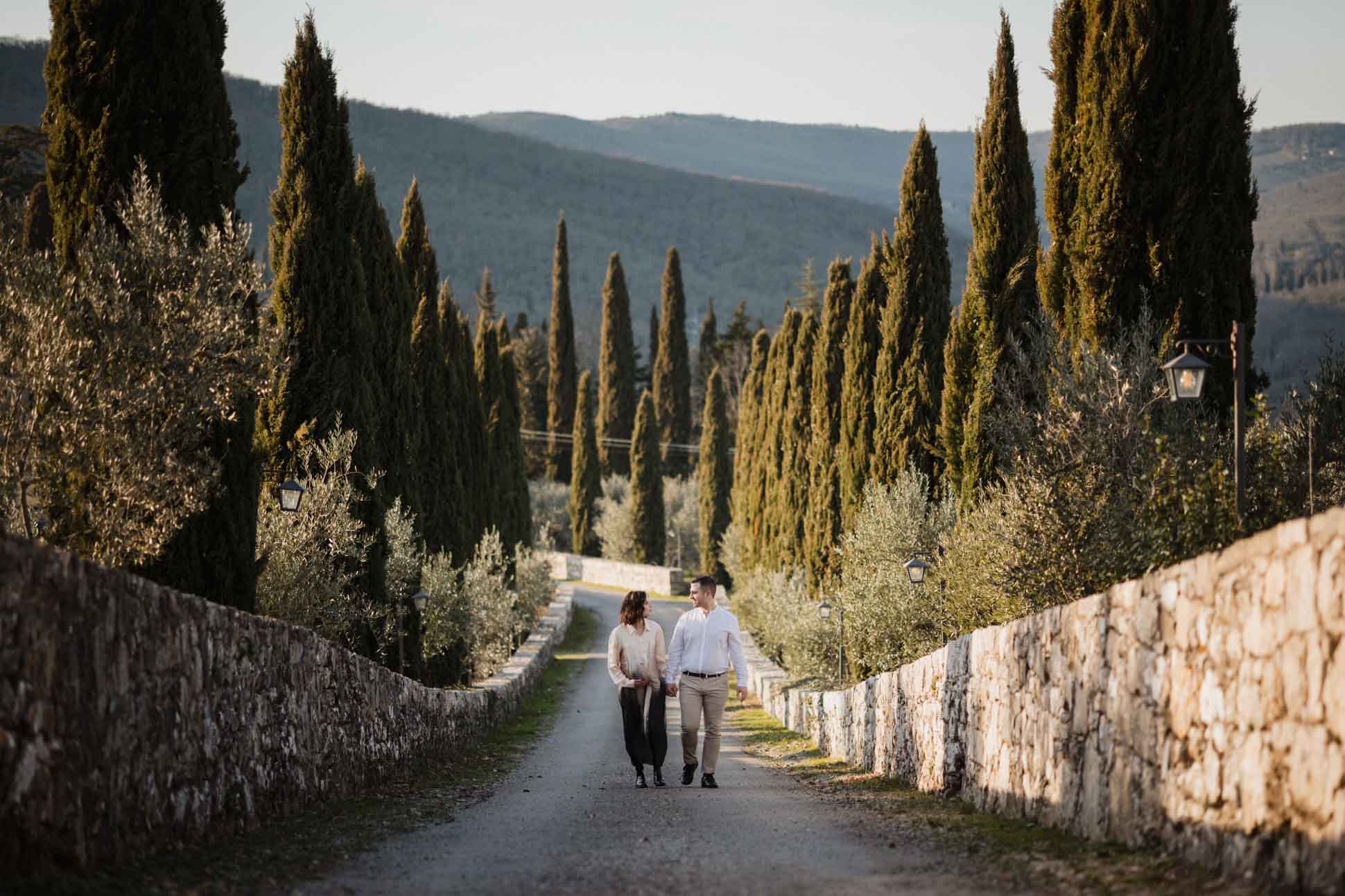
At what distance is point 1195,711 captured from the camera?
660cm

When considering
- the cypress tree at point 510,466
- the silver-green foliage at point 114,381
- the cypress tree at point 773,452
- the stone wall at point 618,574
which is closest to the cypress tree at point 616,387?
the stone wall at point 618,574

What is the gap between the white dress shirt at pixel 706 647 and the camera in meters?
13.2

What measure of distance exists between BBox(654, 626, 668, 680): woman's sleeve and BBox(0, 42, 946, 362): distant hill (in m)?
132

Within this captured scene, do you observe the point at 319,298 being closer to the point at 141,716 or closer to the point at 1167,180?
the point at 1167,180

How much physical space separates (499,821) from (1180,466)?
642 centimetres

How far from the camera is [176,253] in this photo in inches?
429

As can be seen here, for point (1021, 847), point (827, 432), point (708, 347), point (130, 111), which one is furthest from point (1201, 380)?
point (708, 347)

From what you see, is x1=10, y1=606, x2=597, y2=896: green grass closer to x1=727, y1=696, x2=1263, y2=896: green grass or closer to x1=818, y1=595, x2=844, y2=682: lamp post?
x1=727, y1=696, x2=1263, y2=896: green grass

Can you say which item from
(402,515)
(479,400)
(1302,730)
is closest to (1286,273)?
(479,400)

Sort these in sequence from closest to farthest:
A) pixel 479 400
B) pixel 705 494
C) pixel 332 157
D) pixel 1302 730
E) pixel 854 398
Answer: pixel 1302 730, pixel 332 157, pixel 854 398, pixel 479 400, pixel 705 494

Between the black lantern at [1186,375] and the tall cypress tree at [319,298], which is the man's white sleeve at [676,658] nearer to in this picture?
the black lantern at [1186,375]

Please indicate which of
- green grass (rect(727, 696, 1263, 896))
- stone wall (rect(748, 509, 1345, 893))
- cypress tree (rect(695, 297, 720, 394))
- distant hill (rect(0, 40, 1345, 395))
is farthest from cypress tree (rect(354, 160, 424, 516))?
distant hill (rect(0, 40, 1345, 395))

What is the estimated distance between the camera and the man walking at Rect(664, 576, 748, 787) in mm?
13234

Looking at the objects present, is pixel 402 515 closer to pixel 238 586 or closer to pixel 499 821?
pixel 238 586
